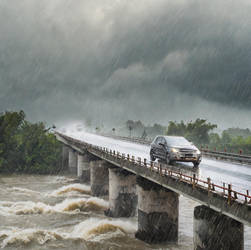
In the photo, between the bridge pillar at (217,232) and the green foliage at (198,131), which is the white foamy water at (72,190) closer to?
the bridge pillar at (217,232)

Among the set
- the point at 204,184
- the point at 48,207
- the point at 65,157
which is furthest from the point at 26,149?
the point at 204,184

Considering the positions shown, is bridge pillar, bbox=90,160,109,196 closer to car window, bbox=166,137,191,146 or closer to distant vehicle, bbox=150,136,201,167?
distant vehicle, bbox=150,136,201,167

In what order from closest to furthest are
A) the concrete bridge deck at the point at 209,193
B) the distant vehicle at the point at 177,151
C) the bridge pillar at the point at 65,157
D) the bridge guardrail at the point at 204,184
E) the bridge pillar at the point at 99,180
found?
the concrete bridge deck at the point at 209,193
the bridge guardrail at the point at 204,184
the distant vehicle at the point at 177,151
the bridge pillar at the point at 99,180
the bridge pillar at the point at 65,157

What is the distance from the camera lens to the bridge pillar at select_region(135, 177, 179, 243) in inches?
898

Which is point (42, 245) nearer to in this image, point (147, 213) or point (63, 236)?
point (63, 236)

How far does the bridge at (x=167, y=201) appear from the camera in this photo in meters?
13.1

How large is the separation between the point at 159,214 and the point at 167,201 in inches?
43.3

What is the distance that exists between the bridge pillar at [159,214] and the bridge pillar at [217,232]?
7.38 meters

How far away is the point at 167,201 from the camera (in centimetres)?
2302

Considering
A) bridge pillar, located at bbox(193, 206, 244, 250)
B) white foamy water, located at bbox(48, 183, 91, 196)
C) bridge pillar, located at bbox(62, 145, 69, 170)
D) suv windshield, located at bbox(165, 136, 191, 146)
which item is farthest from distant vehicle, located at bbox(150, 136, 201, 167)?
bridge pillar, located at bbox(62, 145, 69, 170)

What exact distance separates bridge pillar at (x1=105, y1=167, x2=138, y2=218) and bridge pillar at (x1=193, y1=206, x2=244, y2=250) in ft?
50.9

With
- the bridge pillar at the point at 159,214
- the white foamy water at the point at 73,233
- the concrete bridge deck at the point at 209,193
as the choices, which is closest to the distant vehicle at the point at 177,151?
the concrete bridge deck at the point at 209,193

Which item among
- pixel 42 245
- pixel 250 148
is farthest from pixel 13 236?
pixel 250 148

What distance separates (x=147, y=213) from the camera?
901 inches
